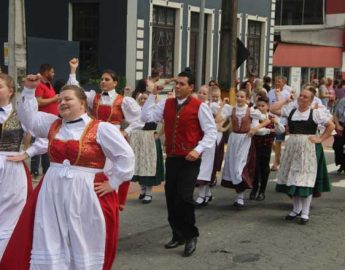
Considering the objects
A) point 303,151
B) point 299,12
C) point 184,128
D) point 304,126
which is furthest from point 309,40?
point 184,128

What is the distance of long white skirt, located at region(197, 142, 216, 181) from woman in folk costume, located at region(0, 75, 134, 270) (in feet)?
13.5

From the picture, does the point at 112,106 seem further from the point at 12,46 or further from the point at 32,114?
the point at 12,46

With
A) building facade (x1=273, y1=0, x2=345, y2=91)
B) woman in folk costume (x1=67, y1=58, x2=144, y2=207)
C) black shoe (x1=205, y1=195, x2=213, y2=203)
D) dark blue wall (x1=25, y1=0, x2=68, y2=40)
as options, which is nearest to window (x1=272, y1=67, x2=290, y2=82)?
building facade (x1=273, y1=0, x2=345, y2=91)

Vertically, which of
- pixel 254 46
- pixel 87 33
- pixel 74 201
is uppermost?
pixel 87 33

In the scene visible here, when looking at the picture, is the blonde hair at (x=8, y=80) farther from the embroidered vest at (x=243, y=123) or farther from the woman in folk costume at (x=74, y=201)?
the embroidered vest at (x=243, y=123)

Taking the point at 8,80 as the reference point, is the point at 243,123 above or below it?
below

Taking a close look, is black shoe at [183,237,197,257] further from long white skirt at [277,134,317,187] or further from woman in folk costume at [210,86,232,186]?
woman in folk costume at [210,86,232,186]

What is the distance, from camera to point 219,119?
875 cm

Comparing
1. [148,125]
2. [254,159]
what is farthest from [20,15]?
[254,159]

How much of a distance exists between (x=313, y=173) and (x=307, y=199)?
Answer: 33 cm

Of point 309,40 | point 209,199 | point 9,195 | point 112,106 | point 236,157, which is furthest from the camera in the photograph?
point 309,40

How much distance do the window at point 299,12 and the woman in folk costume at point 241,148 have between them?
3263cm

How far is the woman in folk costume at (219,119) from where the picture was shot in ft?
29.0

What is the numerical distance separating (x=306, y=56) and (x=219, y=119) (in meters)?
25.8
